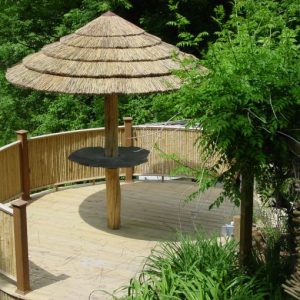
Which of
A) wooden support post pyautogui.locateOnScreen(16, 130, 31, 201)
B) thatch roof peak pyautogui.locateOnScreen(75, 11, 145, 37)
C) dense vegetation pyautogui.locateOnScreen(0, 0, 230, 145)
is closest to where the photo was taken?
thatch roof peak pyautogui.locateOnScreen(75, 11, 145, 37)

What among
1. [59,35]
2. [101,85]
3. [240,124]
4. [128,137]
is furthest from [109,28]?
[59,35]

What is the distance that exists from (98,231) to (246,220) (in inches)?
124

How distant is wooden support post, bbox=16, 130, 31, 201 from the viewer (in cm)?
942

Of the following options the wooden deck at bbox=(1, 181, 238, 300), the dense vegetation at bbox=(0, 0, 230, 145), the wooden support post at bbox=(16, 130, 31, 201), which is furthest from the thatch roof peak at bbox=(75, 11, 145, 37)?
the dense vegetation at bbox=(0, 0, 230, 145)

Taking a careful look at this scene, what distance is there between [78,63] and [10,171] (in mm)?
2258

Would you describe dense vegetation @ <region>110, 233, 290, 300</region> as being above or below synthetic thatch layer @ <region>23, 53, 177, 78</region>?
below

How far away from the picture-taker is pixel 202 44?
628 inches

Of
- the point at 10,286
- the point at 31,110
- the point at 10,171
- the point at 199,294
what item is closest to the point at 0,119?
the point at 31,110

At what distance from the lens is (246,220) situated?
5.91 m

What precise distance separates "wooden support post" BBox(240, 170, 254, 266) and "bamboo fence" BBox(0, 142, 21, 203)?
13.7 ft

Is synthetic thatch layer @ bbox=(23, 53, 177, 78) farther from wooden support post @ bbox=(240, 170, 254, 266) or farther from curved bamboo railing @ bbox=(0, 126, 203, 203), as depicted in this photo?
wooden support post @ bbox=(240, 170, 254, 266)

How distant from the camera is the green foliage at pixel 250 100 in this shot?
4969mm

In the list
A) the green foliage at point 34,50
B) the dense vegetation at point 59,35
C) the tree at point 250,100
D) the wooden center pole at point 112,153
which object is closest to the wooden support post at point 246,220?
the tree at point 250,100

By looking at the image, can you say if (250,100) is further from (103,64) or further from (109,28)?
(109,28)
